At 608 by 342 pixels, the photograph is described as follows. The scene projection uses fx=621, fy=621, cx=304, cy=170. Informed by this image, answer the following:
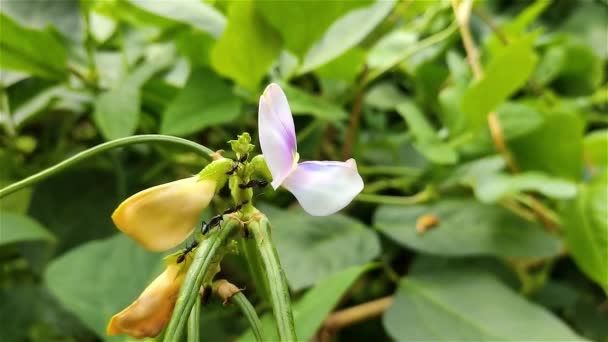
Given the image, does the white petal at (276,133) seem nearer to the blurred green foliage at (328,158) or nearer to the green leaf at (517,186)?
the blurred green foliage at (328,158)

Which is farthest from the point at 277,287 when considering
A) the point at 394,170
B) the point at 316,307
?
the point at 394,170

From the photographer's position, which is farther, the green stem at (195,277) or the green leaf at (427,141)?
the green leaf at (427,141)

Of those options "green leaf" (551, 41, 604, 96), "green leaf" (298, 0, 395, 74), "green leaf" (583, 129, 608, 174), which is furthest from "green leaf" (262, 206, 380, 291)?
"green leaf" (551, 41, 604, 96)

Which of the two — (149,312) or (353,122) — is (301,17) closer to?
(353,122)

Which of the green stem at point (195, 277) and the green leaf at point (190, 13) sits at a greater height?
the green leaf at point (190, 13)

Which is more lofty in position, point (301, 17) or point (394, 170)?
point (301, 17)

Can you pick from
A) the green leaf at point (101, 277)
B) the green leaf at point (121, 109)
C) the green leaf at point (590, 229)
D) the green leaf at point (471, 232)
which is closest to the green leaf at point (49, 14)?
the green leaf at point (121, 109)
